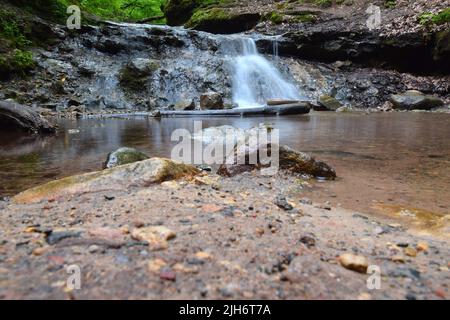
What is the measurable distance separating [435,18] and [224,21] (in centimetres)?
1089

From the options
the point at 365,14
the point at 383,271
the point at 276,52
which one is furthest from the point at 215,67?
the point at 383,271

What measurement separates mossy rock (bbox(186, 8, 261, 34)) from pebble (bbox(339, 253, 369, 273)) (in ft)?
70.2

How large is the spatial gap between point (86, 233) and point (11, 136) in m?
6.47

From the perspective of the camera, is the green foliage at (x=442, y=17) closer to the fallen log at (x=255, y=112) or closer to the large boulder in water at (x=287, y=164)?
the fallen log at (x=255, y=112)

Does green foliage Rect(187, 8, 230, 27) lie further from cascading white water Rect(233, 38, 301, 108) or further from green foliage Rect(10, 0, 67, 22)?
green foliage Rect(10, 0, 67, 22)

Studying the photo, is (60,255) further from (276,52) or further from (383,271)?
(276,52)

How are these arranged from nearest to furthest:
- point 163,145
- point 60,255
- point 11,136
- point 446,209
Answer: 1. point 60,255
2. point 446,209
3. point 163,145
4. point 11,136

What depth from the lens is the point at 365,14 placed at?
1966 centimetres

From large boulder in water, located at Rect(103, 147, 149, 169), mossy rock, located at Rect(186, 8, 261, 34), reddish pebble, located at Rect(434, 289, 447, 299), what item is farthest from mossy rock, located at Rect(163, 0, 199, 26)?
reddish pebble, located at Rect(434, 289, 447, 299)

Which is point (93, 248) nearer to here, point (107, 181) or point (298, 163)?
point (107, 181)

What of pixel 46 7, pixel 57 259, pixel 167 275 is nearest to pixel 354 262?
pixel 167 275

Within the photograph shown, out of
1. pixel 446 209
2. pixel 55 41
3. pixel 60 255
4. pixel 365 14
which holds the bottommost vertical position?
pixel 446 209

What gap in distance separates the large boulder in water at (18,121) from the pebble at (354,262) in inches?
301

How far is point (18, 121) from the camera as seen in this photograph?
784 cm
